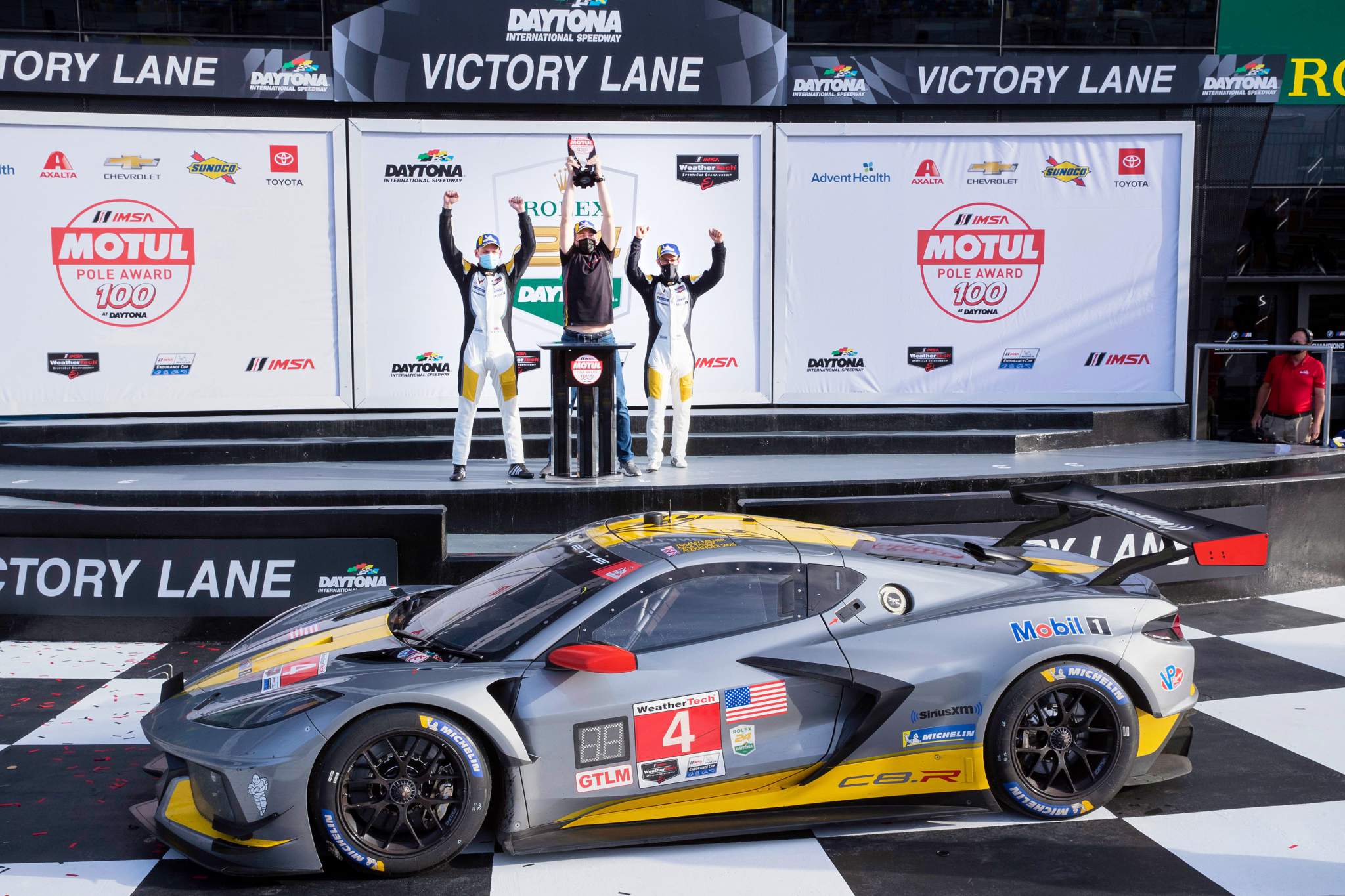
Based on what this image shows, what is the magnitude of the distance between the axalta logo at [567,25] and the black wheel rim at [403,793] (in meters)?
8.85

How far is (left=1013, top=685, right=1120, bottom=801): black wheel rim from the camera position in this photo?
422cm

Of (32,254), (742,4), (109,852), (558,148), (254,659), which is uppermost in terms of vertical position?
(742,4)

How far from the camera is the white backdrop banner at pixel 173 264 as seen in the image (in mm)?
10672

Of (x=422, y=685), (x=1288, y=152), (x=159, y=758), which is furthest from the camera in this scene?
(x=1288, y=152)

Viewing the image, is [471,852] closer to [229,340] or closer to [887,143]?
[229,340]

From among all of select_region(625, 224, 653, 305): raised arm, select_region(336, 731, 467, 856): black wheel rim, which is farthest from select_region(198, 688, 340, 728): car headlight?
select_region(625, 224, 653, 305): raised arm

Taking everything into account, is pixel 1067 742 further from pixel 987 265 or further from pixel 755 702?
pixel 987 265

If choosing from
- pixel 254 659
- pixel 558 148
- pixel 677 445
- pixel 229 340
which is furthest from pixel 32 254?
pixel 254 659

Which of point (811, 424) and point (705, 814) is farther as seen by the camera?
point (811, 424)

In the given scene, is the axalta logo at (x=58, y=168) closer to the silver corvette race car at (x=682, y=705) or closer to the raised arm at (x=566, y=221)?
the raised arm at (x=566, y=221)

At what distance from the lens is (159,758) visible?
4254 mm

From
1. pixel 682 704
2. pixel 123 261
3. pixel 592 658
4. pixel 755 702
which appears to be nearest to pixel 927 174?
pixel 123 261

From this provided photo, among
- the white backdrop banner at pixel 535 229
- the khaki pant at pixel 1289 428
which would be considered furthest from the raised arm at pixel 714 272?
the khaki pant at pixel 1289 428

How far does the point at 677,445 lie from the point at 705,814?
224 inches
